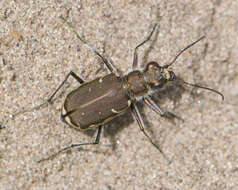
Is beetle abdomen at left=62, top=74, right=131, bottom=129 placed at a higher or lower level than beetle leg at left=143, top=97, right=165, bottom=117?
higher

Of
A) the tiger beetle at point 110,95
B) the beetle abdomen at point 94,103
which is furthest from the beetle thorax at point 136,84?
the beetle abdomen at point 94,103

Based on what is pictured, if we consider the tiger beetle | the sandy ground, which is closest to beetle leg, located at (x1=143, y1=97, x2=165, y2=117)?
the tiger beetle

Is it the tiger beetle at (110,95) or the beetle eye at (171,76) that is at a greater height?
the tiger beetle at (110,95)

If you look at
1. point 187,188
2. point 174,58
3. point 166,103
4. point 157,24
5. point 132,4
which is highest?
point 132,4

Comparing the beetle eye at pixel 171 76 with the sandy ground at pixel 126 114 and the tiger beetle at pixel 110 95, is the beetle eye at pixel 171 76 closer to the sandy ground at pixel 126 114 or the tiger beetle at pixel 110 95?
the tiger beetle at pixel 110 95

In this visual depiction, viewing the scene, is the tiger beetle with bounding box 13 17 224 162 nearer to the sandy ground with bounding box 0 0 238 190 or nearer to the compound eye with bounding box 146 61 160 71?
the compound eye with bounding box 146 61 160 71

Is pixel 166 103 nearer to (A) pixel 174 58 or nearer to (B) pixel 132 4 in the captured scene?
(A) pixel 174 58

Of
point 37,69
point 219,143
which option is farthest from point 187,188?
point 37,69
